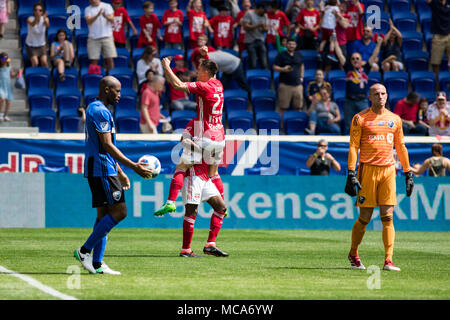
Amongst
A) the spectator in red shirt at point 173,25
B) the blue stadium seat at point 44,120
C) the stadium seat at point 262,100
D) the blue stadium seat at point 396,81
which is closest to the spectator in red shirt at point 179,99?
the stadium seat at point 262,100

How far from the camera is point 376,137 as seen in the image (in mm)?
10438

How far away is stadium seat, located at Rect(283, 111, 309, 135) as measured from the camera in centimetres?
2098

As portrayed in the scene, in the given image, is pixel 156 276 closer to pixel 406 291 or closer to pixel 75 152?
pixel 406 291

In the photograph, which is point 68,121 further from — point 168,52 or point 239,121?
point 239,121

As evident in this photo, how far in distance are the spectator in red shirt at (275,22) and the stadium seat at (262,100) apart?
2149mm

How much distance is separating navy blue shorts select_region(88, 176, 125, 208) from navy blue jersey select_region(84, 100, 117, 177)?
0.07m

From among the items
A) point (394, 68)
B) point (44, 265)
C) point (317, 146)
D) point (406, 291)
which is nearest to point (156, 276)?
point (44, 265)

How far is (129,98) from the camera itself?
69.3ft

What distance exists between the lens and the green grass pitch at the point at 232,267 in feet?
25.3

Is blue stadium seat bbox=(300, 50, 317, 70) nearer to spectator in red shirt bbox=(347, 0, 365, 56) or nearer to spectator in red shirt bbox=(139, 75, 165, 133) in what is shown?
spectator in red shirt bbox=(347, 0, 365, 56)

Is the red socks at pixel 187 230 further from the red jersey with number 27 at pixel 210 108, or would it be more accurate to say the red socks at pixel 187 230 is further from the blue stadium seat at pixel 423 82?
the blue stadium seat at pixel 423 82

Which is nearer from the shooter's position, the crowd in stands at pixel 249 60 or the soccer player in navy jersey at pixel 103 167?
the soccer player in navy jersey at pixel 103 167

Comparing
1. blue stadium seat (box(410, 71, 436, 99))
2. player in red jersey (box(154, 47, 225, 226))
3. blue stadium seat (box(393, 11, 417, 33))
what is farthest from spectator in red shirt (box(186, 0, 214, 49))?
player in red jersey (box(154, 47, 225, 226))

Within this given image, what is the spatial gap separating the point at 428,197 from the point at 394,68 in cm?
588
